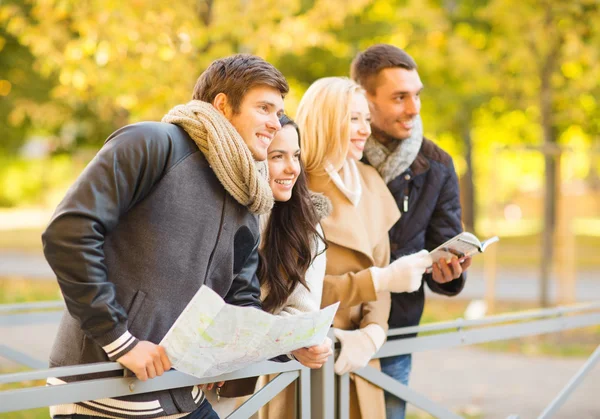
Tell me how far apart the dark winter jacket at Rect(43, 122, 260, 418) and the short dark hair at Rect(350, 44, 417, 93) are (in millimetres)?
1362

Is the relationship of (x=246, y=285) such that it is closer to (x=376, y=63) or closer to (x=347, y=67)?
(x=376, y=63)

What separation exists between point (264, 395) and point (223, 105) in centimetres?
103

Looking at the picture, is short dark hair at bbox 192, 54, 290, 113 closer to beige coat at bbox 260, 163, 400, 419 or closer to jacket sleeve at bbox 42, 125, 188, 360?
jacket sleeve at bbox 42, 125, 188, 360

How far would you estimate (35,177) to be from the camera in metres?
32.3

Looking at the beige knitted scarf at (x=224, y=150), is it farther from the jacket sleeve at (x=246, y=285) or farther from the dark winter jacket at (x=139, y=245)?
the jacket sleeve at (x=246, y=285)

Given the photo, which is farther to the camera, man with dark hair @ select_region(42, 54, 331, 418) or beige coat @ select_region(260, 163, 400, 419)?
beige coat @ select_region(260, 163, 400, 419)

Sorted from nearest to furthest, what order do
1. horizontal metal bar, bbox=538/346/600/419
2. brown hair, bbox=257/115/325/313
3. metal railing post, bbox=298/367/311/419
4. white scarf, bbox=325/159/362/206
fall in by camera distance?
brown hair, bbox=257/115/325/313, metal railing post, bbox=298/367/311/419, white scarf, bbox=325/159/362/206, horizontal metal bar, bbox=538/346/600/419

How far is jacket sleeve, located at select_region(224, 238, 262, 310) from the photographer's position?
8.84 ft

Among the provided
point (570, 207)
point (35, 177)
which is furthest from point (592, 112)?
point (35, 177)

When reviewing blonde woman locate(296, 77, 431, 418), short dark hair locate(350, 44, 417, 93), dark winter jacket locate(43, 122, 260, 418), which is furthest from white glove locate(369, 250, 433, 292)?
short dark hair locate(350, 44, 417, 93)

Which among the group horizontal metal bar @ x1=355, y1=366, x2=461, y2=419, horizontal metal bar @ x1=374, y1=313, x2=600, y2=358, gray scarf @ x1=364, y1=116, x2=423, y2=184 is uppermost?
gray scarf @ x1=364, y1=116, x2=423, y2=184

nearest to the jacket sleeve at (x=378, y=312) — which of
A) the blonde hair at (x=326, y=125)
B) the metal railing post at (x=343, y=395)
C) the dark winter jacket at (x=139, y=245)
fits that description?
the metal railing post at (x=343, y=395)

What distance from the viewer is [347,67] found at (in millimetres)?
12820

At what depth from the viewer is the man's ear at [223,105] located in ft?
8.55
